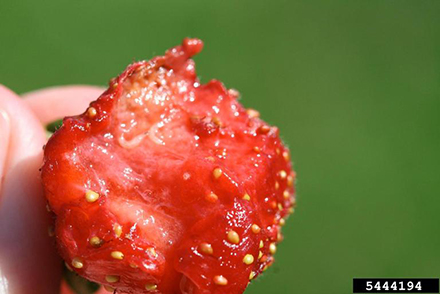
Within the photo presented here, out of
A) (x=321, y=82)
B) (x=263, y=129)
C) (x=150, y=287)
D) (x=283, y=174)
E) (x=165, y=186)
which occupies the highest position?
(x=321, y=82)

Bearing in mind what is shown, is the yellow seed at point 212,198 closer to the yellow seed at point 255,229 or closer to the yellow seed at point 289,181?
the yellow seed at point 255,229

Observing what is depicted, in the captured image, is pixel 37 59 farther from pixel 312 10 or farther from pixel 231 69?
pixel 312 10

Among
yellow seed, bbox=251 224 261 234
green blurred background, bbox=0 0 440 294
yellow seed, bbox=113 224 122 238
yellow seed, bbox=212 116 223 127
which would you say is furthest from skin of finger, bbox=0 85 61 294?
green blurred background, bbox=0 0 440 294

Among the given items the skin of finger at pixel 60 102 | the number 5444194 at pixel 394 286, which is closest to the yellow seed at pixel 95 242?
the skin of finger at pixel 60 102

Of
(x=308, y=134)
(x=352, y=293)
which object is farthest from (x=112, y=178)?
(x=308, y=134)

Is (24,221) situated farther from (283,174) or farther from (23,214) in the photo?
(283,174)

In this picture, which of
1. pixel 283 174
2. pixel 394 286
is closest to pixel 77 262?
pixel 283 174
